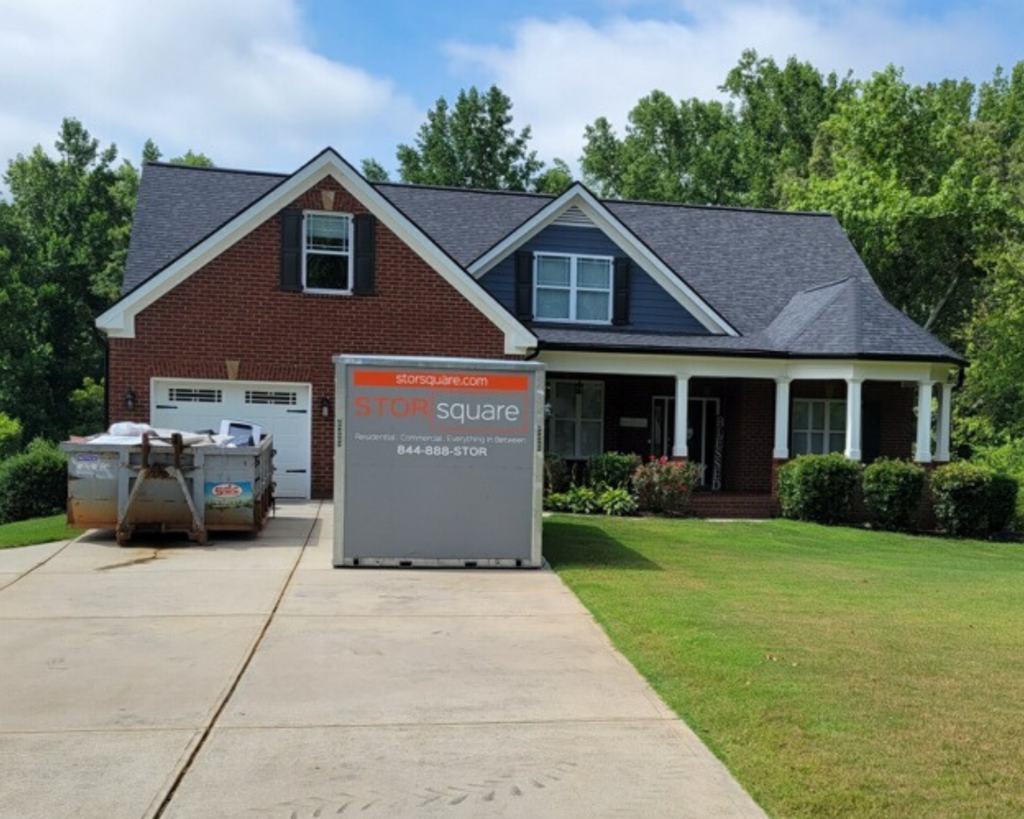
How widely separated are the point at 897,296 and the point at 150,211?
22.5 m

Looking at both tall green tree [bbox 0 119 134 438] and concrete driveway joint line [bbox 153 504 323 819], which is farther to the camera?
tall green tree [bbox 0 119 134 438]

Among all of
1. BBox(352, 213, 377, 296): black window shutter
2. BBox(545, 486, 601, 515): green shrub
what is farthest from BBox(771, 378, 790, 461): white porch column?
BBox(352, 213, 377, 296): black window shutter

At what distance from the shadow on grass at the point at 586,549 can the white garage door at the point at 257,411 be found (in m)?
5.03

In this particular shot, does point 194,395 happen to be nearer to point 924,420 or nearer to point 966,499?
point 924,420

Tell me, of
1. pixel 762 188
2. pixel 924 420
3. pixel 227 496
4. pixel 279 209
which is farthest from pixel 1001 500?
pixel 762 188

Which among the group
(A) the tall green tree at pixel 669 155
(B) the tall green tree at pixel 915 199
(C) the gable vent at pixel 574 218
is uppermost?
(A) the tall green tree at pixel 669 155

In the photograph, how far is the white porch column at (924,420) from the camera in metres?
18.2

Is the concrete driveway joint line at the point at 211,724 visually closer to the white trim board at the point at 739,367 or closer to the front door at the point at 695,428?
the white trim board at the point at 739,367

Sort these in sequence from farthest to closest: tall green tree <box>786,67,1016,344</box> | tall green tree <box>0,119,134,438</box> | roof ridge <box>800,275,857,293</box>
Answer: tall green tree <box>0,119,134,438</box> < tall green tree <box>786,67,1016,344</box> < roof ridge <box>800,275,857,293</box>

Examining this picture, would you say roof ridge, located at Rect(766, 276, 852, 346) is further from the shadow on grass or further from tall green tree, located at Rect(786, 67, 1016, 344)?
tall green tree, located at Rect(786, 67, 1016, 344)

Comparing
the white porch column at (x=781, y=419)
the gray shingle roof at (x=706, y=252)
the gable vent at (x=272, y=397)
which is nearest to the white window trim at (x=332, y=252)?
the gray shingle roof at (x=706, y=252)

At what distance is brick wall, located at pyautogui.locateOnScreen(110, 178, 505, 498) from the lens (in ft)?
53.7

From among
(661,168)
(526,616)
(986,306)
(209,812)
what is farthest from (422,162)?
(209,812)

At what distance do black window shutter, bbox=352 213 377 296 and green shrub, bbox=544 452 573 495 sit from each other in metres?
4.38
